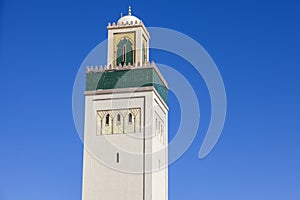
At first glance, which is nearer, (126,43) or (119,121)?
(119,121)

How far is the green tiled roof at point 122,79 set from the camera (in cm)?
945

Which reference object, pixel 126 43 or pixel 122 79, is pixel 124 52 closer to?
pixel 126 43

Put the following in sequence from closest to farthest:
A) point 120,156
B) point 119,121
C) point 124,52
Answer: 1. point 120,156
2. point 119,121
3. point 124,52

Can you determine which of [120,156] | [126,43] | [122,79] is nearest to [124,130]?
[120,156]

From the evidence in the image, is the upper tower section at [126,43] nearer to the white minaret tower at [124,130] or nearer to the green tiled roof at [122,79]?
the white minaret tower at [124,130]

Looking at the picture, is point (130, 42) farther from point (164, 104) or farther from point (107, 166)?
point (107, 166)

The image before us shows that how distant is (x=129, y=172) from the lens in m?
9.14

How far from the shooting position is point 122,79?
31.1ft

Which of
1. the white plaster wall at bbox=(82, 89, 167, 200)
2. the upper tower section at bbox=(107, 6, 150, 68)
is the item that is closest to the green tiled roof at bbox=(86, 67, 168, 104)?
the white plaster wall at bbox=(82, 89, 167, 200)

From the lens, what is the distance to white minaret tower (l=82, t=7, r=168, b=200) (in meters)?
9.09

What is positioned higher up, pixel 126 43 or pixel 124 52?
pixel 126 43

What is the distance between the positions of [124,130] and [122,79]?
0.82 metres

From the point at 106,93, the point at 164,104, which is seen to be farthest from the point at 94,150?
the point at 164,104

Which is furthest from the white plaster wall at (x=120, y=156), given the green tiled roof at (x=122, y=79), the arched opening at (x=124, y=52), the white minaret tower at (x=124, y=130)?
the arched opening at (x=124, y=52)
